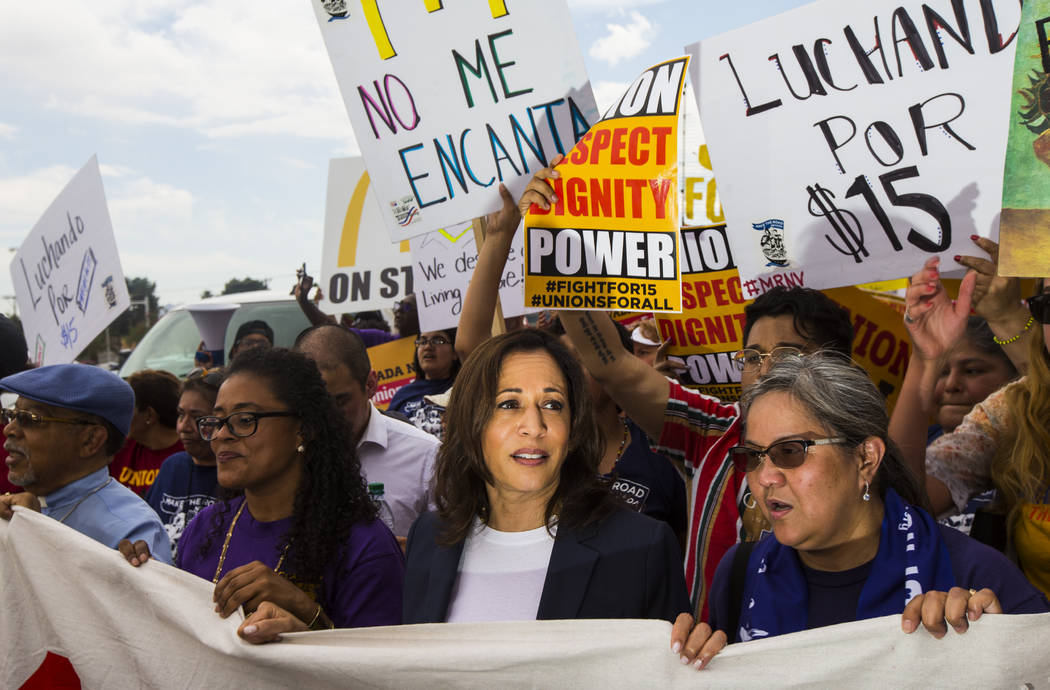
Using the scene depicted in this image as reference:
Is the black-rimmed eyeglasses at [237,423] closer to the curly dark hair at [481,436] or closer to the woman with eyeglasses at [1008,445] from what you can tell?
the curly dark hair at [481,436]

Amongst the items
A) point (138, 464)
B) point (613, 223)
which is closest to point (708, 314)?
point (613, 223)

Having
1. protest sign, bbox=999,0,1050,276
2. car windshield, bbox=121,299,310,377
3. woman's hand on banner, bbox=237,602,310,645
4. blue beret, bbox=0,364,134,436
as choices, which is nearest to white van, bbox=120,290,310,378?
car windshield, bbox=121,299,310,377

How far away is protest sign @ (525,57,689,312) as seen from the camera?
3.17m

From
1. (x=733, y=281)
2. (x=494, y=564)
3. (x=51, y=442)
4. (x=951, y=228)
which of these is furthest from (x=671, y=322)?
(x=51, y=442)

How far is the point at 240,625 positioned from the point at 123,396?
57.2 inches

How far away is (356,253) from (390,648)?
20.8 feet

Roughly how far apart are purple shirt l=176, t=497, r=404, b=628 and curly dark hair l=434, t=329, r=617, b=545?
0.69 ft

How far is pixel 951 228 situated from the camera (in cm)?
290

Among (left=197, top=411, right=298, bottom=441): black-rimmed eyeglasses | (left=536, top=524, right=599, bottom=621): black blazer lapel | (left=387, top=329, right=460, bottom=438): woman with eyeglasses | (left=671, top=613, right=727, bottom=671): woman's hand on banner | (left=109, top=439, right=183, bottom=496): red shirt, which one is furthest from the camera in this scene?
(left=387, top=329, right=460, bottom=438): woman with eyeglasses

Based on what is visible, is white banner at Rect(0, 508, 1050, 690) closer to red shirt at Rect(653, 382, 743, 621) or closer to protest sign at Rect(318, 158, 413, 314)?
red shirt at Rect(653, 382, 743, 621)

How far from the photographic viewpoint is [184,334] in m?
9.74

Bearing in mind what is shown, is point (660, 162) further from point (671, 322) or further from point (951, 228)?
point (671, 322)

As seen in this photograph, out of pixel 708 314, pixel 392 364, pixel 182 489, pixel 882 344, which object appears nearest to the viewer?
pixel 182 489

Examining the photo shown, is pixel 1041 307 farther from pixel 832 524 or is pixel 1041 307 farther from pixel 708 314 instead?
pixel 708 314
